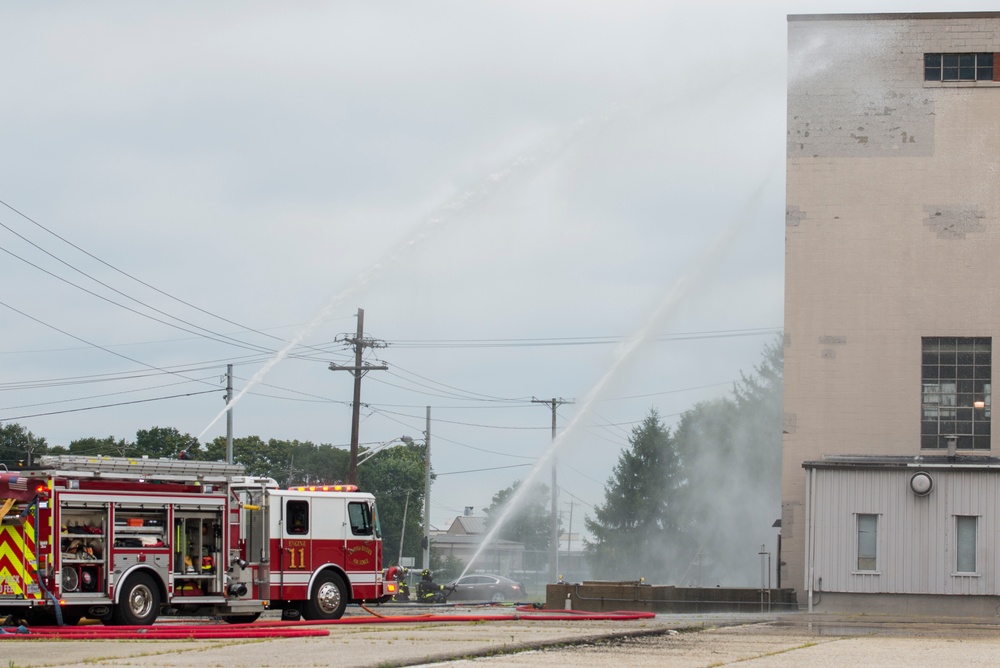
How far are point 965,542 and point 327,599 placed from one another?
1654cm

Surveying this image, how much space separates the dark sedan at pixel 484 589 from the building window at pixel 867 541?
15.7m

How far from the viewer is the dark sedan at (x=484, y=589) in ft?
153

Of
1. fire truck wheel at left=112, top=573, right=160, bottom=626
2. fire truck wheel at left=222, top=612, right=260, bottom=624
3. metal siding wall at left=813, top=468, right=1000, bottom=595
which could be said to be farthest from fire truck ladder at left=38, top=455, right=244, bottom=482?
metal siding wall at left=813, top=468, right=1000, bottom=595

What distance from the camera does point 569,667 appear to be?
14.7 metres

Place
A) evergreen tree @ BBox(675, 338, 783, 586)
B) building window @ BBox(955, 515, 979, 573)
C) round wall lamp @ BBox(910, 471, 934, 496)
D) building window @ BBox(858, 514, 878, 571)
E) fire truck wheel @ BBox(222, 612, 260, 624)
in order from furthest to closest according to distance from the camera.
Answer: evergreen tree @ BBox(675, 338, 783, 586)
building window @ BBox(858, 514, 878, 571)
building window @ BBox(955, 515, 979, 573)
round wall lamp @ BBox(910, 471, 934, 496)
fire truck wheel @ BBox(222, 612, 260, 624)

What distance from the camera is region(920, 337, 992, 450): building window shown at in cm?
3672

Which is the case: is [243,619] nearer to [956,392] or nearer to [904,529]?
[904,529]

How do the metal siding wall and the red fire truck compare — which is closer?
the red fire truck

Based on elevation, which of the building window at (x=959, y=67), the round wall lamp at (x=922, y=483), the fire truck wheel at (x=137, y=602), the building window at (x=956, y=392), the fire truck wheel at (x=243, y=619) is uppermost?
the building window at (x=959, y=67)

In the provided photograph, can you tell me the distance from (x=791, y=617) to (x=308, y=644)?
53.8 feet

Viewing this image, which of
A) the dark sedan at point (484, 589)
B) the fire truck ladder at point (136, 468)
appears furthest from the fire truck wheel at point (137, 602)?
the dark sedan at point (484, 589)

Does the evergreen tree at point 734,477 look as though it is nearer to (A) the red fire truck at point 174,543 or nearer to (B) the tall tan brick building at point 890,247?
(B) the tall tan brick building at point 890,247

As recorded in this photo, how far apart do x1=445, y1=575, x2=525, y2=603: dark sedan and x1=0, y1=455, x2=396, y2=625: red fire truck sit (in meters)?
18.6

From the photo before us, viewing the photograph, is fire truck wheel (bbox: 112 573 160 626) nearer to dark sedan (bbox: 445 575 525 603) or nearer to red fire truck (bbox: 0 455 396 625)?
red fire truck (bbox: 0 455 396 625)
